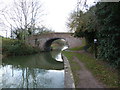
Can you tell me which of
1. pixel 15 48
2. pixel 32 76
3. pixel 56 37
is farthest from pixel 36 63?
pixel 56 37

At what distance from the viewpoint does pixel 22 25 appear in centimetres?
2208

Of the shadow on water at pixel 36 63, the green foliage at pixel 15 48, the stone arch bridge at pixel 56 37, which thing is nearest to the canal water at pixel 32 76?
the shadow on water at pixel 36 63

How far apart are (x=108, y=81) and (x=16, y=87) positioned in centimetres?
421

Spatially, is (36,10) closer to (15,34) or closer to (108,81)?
(15,34)

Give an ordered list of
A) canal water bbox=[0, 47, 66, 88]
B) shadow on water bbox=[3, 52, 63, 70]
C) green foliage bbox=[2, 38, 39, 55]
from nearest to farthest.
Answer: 1. canal water bbox=[0, 47, 66, 88]
2. shadow on water bbox=[3, 52, 63, 70]
3. green foliage bbox=[2, 38, 39, 55]

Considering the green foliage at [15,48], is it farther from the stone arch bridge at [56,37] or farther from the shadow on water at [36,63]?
the stone arch bridge at [56,37]

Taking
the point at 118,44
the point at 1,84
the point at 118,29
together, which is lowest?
the point at 1,84

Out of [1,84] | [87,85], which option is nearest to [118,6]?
[87,85]

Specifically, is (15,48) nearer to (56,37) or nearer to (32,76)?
(56,37)

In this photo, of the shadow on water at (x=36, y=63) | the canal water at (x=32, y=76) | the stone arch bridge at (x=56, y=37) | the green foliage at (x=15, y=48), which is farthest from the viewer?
the stone arch bridge at (x=56, y=37)

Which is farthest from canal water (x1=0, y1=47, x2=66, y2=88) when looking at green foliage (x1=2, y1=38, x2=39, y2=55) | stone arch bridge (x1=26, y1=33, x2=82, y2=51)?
stone arch bridge (x1=26, y1=33, x2=82, y2=51)

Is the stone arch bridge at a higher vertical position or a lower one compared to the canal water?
higher

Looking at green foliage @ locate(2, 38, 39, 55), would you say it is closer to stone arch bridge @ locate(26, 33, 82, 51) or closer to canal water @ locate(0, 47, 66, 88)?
stone arch bridge @ locate(26, 33, 82, 51)

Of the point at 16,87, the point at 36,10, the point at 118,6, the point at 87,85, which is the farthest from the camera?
the point at 36,10
